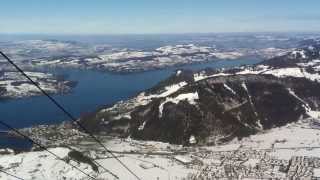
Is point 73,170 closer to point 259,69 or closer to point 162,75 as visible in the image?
point 259,69

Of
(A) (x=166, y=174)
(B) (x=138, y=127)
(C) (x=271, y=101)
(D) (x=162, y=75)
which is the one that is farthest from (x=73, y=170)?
(D) (x=162, y=75)

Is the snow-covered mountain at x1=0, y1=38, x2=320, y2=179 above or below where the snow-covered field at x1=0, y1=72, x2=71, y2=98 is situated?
above

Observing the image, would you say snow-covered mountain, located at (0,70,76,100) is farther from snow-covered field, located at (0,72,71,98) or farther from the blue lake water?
the blue lake water

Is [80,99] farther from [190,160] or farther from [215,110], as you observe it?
[190,160]

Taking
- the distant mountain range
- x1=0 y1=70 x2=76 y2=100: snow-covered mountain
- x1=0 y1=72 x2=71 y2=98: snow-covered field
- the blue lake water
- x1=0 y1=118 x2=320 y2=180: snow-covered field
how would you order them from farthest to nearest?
x1=0 y1=72 x2=71 y2=98: snow-covered field, x1=0 y1=70 x2=76 y2=100: snow-covered mountain, the blue lake water, the distant mountain range, x1=0 y1=118 x2=320 y2=180: snow-covered field

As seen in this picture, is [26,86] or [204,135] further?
[26,86]

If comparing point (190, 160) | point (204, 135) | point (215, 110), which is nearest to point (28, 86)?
point (215, 110)

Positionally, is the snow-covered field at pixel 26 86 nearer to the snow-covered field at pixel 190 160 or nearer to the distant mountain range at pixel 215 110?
the distant mountain range at pixel 215 110

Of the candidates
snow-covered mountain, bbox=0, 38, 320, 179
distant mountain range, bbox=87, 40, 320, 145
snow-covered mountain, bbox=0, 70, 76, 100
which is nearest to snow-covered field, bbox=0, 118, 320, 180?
snow-covered mountain, bbox=0, 38, 320, 179

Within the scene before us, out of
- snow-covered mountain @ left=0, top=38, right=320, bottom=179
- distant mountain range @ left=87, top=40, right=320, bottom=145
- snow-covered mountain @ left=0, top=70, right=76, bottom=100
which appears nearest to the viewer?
snow-covered mountain @ left=0, top=38, right=320, bottom=179

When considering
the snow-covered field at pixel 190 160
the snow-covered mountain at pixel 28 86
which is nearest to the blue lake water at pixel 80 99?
the snow-covered mountain at pixel 28 86
